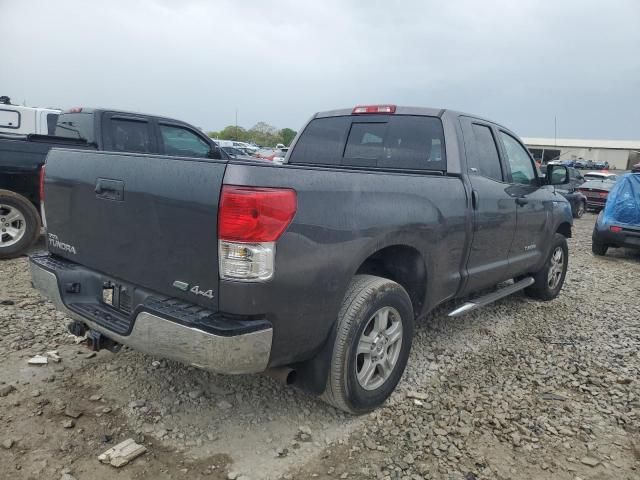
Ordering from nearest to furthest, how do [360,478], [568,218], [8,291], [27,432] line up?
[360,478], [27,432], [8,291], [568,218]

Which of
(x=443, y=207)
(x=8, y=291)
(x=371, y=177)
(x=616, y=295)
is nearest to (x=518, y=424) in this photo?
(x=443, y=207)

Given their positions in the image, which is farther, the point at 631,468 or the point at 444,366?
the point at 444,366

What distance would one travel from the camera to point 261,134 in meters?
79.6

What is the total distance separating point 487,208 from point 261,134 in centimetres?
7842

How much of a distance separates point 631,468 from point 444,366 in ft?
4.44

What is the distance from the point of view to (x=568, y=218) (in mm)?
5641

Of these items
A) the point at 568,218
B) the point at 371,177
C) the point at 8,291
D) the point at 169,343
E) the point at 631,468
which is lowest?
the point at 631,468

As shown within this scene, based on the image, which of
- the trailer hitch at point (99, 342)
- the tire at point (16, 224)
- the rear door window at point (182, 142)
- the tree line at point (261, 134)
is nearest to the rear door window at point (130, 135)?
the rear door window at point (182, 142)

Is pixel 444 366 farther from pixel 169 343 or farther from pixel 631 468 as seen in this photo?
pixel 169 343

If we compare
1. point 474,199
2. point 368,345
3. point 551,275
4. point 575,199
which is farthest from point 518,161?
point 575,199

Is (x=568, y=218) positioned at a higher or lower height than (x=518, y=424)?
higher

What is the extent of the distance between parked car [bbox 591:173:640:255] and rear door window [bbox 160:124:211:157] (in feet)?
23.3

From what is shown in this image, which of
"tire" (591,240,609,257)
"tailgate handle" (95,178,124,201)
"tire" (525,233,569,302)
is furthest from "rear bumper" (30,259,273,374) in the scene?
"tire" (591,240,609,257)

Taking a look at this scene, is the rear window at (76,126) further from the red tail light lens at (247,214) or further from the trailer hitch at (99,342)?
the red tail light lens at (247,214)
